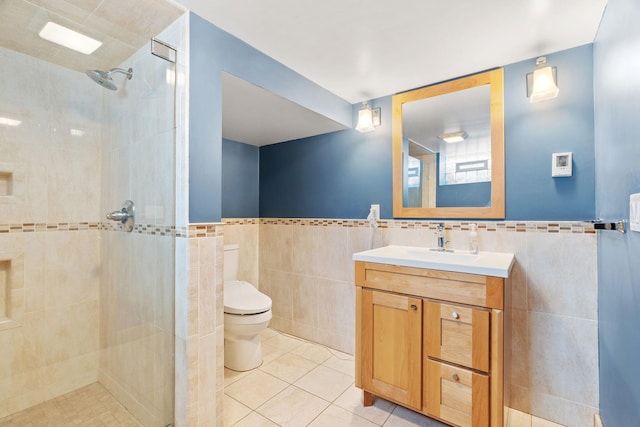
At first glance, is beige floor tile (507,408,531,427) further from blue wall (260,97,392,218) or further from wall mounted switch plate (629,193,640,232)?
blue wall (260,97,392,218)

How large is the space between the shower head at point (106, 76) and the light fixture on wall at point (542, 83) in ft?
7.40

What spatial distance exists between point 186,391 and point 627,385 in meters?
1.76

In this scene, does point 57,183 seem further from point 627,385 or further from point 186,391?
point 627,385

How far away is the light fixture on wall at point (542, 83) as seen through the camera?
4.99ft

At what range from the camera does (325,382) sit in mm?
1961

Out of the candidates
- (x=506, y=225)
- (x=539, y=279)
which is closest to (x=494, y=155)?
(x=506, y=225)

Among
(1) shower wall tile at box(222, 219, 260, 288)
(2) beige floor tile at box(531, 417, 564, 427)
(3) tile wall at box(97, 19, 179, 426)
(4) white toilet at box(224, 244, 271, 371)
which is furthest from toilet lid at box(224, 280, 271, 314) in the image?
(2) beige floor tile at box(531, 417, 564, 427)

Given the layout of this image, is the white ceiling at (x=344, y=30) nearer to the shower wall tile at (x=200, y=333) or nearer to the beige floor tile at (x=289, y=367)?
the shower wall tile at (x=200, y=333)

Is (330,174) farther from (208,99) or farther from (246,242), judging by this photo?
(208,99)

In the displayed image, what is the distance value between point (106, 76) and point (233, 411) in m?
2.09

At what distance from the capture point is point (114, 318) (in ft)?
5.71

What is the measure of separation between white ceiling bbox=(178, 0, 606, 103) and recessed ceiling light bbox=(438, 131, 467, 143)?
15.4 inches

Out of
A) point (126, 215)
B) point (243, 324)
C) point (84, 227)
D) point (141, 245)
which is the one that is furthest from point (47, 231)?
point (243, 324)

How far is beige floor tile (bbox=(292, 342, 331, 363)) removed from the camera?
229 cm
